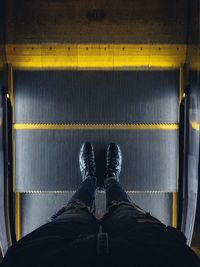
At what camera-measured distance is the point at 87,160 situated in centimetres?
248

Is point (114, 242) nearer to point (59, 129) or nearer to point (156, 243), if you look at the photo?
point (156, 243)

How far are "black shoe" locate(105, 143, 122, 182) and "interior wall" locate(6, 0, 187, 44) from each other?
735 mm

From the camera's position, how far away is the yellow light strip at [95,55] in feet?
8.00

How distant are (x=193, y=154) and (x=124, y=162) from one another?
1.66ft

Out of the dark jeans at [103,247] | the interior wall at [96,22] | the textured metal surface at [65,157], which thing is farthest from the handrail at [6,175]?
the dark jeans at [103,247]

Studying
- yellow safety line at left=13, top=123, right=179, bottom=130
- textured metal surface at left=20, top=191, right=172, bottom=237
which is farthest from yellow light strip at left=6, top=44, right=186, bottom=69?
textured metal surface at left=20, top=191, right=172, bottom=237

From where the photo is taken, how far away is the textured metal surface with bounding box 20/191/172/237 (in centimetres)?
262

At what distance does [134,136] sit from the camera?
102 inches

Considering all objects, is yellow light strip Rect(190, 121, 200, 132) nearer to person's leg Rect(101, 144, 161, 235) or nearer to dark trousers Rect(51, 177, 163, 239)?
person's leg Rect(101, 144, 161, 235)

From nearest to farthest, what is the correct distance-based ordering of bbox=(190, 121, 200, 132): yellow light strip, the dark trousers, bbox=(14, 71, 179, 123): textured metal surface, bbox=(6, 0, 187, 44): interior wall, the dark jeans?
the dark jeans, the dark trousers, bbox=(190, 121, 200, 132): yellow light strip, bbox=(6, 0, 187, 44): interior wall, bbox=(14, 71, 179, 123): textured metal surface

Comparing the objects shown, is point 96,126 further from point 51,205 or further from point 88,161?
point 51,205

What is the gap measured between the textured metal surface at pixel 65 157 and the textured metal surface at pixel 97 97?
0.34 ft

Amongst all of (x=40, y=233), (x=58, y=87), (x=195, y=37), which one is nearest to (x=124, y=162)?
(x=58, y=87)

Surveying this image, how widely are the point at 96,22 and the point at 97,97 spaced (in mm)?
513
